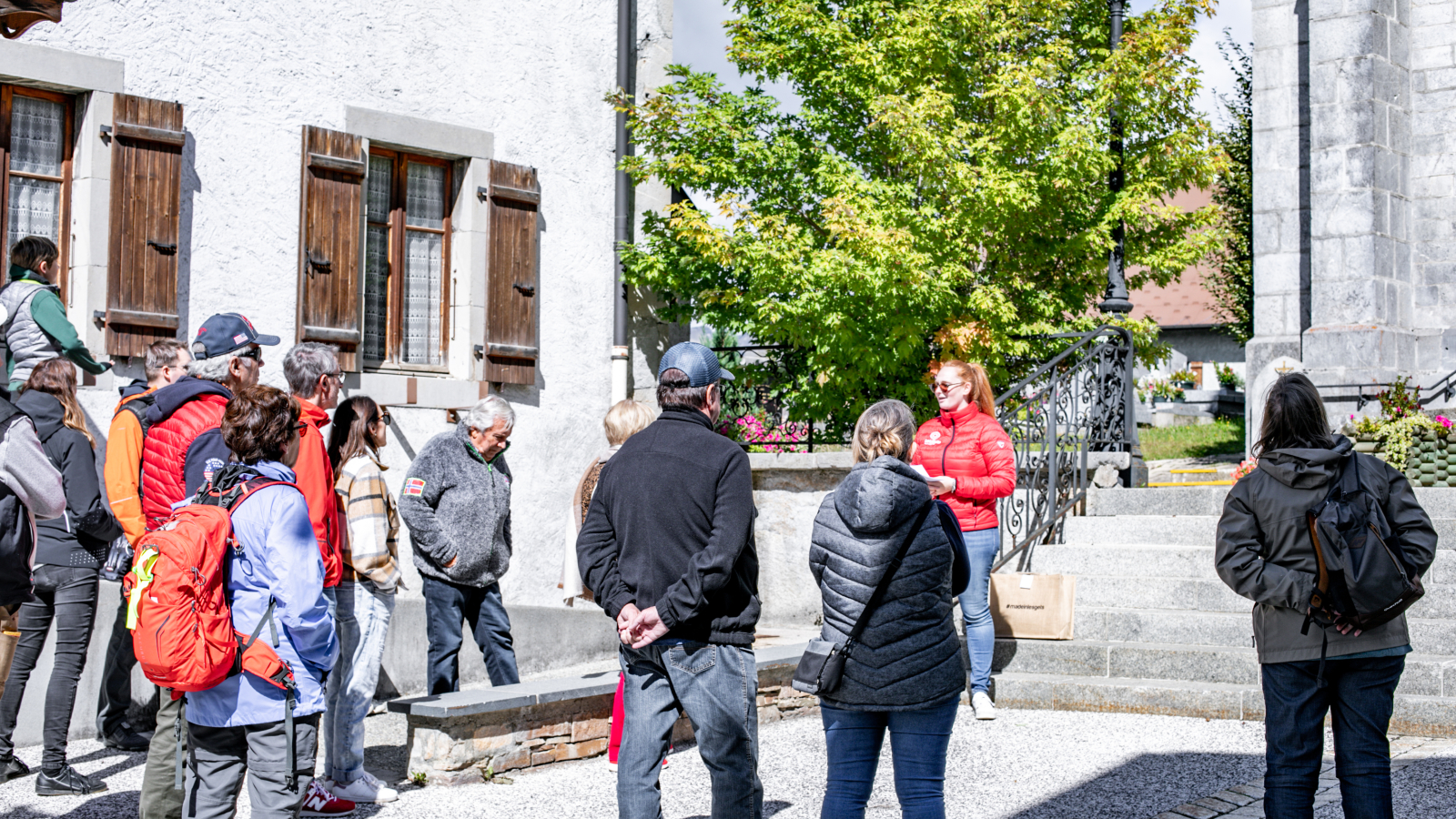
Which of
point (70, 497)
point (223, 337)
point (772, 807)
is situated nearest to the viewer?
point (223, 337)

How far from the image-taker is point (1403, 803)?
543 cm

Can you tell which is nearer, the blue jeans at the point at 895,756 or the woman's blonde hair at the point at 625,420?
the blue jeans at the point at 895,756

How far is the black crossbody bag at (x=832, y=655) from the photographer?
4.07 metres

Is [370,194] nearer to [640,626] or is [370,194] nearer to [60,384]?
[60,384]

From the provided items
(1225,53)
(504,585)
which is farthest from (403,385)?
(1225,53)

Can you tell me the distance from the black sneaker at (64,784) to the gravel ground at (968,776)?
0.15ft

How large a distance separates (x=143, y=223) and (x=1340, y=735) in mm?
7128

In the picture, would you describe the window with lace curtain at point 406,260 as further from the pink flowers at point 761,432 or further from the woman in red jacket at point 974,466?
the woman in red jacket at point 974,466

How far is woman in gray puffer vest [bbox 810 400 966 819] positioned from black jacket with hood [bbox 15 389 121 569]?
138 inches

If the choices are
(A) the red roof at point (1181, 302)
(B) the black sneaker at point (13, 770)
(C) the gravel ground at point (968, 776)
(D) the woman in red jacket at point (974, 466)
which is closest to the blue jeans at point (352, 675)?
(C) the gravel ground at point (968, 776)

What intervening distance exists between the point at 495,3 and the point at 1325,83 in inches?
295

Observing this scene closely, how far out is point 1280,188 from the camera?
44.0ft

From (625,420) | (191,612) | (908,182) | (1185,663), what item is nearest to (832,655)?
(191,612)

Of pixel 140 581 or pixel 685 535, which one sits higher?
pixel 685 535
